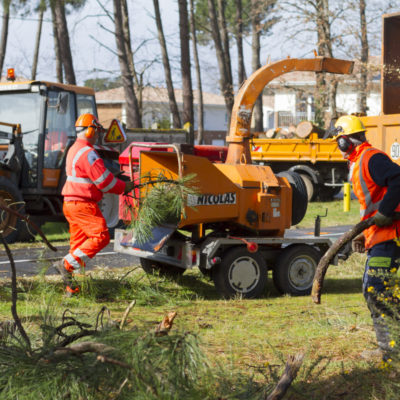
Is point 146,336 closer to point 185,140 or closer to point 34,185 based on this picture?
point 34,185

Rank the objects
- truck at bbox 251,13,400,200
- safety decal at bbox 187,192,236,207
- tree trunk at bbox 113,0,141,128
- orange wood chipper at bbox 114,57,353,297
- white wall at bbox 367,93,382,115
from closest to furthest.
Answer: safety decal at bbox 187,192,236,207 < orange wood chipper at bbox 114,57,353,297 < truck at bbox 251,13,400,200 < tree trunk at bbox 113,0,141,128 < white wall at bbox 367,93,382,115

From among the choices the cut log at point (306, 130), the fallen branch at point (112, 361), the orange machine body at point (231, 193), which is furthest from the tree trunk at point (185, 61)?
the fallen branch at point (112, 361)

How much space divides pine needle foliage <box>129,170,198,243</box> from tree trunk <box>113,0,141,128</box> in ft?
44.9

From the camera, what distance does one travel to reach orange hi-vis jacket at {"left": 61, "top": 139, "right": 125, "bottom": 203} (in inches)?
280

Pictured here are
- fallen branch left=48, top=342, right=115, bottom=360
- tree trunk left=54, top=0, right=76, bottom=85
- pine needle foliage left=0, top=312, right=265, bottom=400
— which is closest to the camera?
pine needle foliage left=0, top=312, right=265, bottom=400

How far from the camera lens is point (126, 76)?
2008 cm

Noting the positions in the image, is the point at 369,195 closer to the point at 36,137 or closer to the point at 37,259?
the point at 37,259

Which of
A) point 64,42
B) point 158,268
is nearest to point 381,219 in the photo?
point 158,268

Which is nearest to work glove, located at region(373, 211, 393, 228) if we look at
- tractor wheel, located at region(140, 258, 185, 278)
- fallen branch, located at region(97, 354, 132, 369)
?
fallen branch, located at region(97, 354, 132, 369)

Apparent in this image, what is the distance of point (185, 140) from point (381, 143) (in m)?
8.63

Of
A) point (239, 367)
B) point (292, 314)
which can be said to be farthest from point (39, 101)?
point (239, 367)

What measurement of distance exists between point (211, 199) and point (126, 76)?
1370 centimetres

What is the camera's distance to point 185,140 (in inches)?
669

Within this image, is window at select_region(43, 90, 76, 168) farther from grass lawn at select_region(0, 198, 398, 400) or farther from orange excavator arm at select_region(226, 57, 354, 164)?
orange excavator arm at select_region(226, 57, 354, 164)
